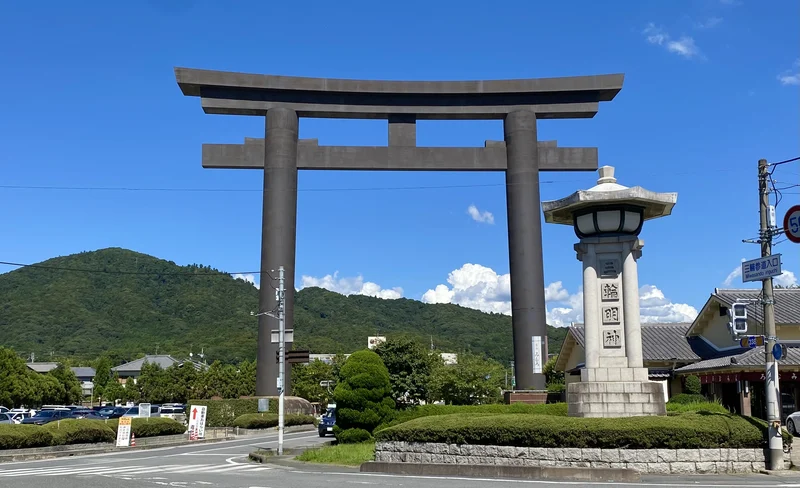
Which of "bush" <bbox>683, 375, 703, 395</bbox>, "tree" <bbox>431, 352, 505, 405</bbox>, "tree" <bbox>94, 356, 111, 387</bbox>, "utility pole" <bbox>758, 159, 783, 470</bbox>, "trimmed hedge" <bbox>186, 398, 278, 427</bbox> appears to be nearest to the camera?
"utility pole" <bbox>758, 159, 783, 470</bbox>

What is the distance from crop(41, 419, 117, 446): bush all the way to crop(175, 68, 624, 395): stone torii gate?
24.0ft

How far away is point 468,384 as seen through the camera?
4038 centimetres

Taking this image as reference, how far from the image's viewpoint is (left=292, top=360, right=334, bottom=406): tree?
8044cm

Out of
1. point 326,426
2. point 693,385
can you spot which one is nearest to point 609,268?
point 693,385

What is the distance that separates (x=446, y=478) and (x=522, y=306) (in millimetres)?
19150

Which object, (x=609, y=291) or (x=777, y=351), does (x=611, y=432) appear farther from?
(x=609, y=291)

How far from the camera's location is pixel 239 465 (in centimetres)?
2192

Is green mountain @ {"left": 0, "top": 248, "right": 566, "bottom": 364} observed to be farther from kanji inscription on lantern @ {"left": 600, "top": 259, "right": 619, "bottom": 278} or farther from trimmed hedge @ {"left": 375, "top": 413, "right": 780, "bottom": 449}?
trimmed hedge @ {"left": 375, "top": 413, "right": 780, "bottom": 449}

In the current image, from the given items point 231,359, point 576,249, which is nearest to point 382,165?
point 576,249

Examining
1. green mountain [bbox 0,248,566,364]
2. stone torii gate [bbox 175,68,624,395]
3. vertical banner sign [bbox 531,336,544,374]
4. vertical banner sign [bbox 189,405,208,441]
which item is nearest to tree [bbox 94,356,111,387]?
green mountain [bbox 0,248,566,364]

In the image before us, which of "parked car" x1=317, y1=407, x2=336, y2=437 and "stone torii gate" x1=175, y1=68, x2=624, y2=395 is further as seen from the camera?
"parked car" x1=317, y1=407, x2=336, y2=437

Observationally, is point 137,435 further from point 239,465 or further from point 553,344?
point 553,344

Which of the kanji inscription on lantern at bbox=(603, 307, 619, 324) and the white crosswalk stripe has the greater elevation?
the kanji inscription on lantern at bbox=(603, 307, 619, 324)

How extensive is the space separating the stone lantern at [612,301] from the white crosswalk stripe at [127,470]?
9.49 m
